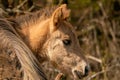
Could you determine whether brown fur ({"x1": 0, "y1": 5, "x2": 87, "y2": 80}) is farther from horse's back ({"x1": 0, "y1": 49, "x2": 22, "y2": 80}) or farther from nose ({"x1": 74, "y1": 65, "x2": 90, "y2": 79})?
horse's back ({"x1": 0, "y1": 49, "x2": 22, "y2": 80})

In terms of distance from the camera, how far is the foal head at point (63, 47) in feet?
23.9

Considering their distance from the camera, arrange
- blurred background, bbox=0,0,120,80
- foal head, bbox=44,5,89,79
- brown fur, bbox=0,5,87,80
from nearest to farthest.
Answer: brown fur, bbox=0,5,87,80
foal head, bbox=44,5,89,79
blurred background, bbox=0,0,120,80

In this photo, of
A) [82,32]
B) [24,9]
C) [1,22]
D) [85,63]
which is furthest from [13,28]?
[82,32]

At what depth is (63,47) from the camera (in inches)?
290

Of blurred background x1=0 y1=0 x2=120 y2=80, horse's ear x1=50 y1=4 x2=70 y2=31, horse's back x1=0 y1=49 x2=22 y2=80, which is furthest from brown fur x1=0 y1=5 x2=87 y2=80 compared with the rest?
blurred background x1=0 y1=0 x2=120 y2=80

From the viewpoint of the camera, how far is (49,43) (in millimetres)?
7309

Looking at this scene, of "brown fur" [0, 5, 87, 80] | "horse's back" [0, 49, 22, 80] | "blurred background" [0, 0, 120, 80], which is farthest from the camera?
"blurred background" [0, 0, 120, 80]

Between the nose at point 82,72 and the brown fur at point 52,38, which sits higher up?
the brown fur at point 52,38

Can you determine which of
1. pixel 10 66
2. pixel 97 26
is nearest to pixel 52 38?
pixel 10 66

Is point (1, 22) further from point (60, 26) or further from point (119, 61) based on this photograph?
point (119, 61)

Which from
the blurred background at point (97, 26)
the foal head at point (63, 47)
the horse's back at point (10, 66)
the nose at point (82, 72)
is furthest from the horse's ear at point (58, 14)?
the blurred background at point (97, 26)

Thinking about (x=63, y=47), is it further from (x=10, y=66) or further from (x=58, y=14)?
(x=10, y=66)

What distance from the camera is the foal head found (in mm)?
7281

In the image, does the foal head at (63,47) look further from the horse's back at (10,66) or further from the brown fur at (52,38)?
the horse's back at (10,66)
